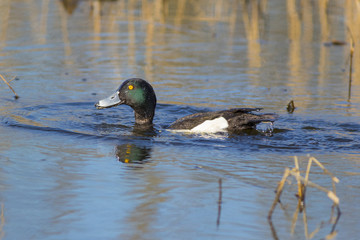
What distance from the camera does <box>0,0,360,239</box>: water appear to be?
499 cm

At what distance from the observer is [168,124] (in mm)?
9211

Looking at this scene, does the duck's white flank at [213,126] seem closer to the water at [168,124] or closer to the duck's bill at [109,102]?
the water at [168,124]

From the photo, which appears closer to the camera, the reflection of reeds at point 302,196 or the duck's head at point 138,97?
the reflection of reeds at point 302,196

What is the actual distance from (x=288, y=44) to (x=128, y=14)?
19.6ft

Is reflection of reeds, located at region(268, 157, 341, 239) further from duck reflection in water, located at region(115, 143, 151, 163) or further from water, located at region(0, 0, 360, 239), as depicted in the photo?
duck reflection in water, located at region(115, 143, 151, 163)

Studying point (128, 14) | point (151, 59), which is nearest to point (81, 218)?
point (151, 59)

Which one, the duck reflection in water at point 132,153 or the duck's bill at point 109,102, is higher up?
the duck's bill at point 109,102

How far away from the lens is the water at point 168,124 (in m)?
4.99

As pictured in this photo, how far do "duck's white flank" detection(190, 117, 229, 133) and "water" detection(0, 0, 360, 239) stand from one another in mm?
147

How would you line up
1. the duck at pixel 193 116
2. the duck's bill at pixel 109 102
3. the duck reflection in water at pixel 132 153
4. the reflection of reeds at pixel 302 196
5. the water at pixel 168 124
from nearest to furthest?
1. the reflection of reeds at pixel 302 196
2. the water at pixel 168 124
3. the duck reflection in water at pixel 132 153
4. the duck at pixel 193 116
5. the duck's bill at pixel 109 102

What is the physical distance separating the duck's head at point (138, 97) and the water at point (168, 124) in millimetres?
381

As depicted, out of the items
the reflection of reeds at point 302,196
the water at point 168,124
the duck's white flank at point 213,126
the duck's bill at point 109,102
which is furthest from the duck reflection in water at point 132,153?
the reflection of reeds at point 302,196

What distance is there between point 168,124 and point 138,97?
61cm

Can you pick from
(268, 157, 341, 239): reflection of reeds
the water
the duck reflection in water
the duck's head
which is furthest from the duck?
(268, 157, 341, 239): reflection of reeds
